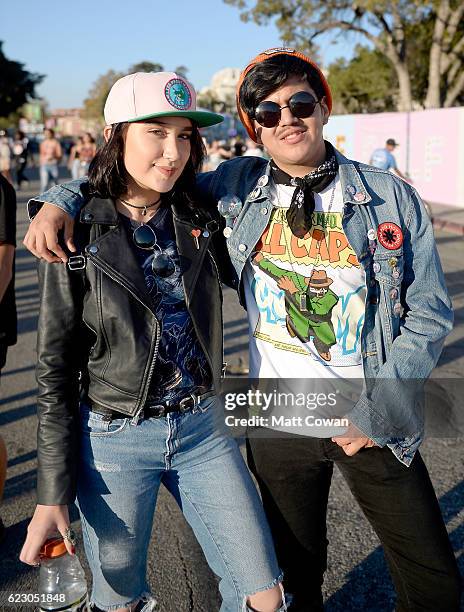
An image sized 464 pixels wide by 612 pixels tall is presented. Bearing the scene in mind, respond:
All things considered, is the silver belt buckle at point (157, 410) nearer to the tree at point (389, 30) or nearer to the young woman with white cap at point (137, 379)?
the young woman with white cap at point (137, 379)

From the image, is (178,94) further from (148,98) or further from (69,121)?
(69,121)

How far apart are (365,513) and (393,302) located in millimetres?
685

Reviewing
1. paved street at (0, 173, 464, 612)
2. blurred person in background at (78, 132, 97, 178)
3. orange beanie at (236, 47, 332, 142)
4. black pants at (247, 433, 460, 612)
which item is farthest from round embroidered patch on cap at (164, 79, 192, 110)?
blurred person in background at (78, 132, 97, 178)

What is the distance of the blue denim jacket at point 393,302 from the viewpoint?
6.33 ft

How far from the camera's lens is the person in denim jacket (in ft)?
6.35

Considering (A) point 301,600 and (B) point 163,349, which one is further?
(A) point 301,600

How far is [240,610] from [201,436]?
505 millimetres

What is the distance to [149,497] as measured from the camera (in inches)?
75.4

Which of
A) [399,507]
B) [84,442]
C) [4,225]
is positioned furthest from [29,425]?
[399,507]

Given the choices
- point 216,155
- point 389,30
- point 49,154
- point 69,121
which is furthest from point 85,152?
point 69,121

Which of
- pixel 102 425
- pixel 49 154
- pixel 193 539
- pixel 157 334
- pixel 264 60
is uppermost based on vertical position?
pixel 49 154

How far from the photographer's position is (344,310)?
6.48ft

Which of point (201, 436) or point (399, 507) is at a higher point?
point (201, 436)

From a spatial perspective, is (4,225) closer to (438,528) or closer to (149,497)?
(149,497)
